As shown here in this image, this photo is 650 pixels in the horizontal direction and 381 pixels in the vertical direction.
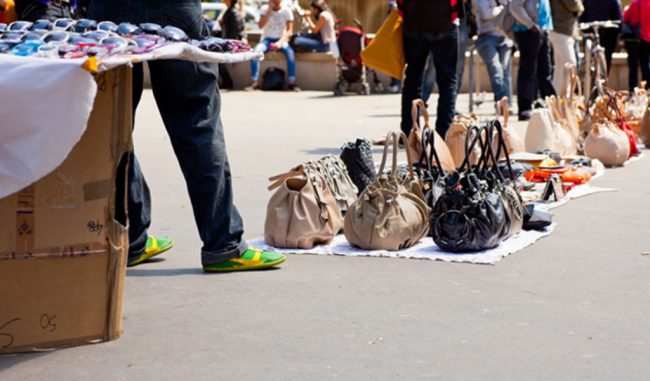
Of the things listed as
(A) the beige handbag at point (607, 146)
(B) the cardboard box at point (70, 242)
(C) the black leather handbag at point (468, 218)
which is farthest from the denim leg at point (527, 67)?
(B) the cardboard box at point (70, 242)

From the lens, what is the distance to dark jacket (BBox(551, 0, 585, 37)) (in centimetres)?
1408

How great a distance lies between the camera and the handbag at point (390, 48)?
10.5 m

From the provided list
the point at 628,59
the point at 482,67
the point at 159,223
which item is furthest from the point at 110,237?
the point at 482,67

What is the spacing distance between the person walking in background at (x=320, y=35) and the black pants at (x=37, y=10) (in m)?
11.4

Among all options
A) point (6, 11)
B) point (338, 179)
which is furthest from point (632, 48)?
point (338, 179)

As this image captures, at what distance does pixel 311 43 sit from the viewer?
21.1 metres

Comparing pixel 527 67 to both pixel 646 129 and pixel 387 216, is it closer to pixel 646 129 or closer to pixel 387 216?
pixel 646 129

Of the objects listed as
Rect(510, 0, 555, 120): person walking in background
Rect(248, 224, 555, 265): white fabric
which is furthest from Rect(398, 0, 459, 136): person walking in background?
Rect(248, 224, 555, 265): white fabric

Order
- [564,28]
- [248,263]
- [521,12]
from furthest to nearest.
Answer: [564,28] < [521,12] < [248,263]

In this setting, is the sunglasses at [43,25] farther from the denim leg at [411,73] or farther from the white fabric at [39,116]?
the denim leg at [411,73]

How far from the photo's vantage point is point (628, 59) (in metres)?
18.3

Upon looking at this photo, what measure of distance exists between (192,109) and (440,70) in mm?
5147

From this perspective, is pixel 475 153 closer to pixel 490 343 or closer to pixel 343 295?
pixel 343 295

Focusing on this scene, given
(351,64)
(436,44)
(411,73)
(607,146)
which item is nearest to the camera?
(607,146)
